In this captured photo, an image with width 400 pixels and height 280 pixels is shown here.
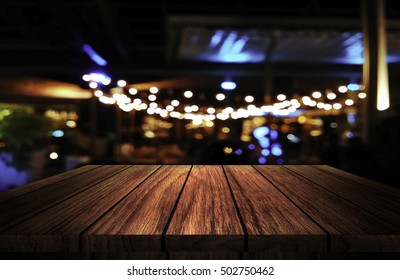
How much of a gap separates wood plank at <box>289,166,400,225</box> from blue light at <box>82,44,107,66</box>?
5.07 m

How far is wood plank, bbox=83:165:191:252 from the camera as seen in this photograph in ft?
2.68

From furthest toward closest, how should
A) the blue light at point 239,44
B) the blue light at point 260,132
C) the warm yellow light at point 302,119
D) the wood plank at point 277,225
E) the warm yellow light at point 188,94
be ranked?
1. the warm yellow light at point 188,94
2. the warm yellow light at point 302,119
3. the blue light at point 260,132
4. the blue light at point 239,44
5. the wood plank at point 277,225

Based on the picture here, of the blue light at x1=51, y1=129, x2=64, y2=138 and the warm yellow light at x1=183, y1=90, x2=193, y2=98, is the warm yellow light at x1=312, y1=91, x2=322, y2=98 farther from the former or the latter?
the blue light at x1=51, y1=129, x2=64, y2=138

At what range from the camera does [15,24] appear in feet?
18.5

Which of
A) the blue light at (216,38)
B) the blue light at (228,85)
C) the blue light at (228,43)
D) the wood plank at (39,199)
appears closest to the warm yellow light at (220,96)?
the blue light at (228,85)

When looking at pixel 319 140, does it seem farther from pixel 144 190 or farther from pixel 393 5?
pixel 144 190

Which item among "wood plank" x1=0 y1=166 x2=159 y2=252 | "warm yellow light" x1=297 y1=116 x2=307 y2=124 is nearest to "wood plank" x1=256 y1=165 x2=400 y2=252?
"wood plank" x1=0 y1=166 x2=159 y2=252

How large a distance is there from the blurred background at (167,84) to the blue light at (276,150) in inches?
0.9

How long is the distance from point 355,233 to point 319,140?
7010 mm

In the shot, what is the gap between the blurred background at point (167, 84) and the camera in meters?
5.29

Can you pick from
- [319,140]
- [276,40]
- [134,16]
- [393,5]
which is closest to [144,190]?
[276,40]

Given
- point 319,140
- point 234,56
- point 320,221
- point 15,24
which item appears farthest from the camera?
point 319,140

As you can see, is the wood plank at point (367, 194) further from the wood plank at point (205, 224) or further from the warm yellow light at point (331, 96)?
the warm yellow light at point (331, 96)

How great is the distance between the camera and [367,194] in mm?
1363
